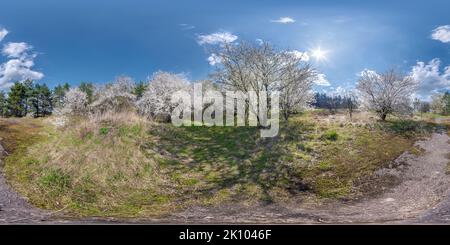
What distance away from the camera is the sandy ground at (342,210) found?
10.9 metres

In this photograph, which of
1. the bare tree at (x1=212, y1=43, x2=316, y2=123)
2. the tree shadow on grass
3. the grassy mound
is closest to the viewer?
the grassy mound

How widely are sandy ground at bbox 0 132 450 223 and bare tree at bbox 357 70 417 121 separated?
18474 millimetres

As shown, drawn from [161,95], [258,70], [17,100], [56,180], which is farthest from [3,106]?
[56,180]

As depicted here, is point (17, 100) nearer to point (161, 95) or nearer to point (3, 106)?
point (3, 106)

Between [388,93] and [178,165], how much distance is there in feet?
80.7

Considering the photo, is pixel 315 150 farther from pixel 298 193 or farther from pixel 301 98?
pixel 301 98

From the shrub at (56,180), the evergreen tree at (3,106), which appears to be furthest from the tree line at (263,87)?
the evergreen tree at (3,106)

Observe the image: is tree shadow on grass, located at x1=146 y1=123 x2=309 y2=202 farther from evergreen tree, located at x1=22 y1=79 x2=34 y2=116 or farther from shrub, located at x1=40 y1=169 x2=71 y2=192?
evergreen tree, located at x1=22 y1=79 x2=34 y2=116

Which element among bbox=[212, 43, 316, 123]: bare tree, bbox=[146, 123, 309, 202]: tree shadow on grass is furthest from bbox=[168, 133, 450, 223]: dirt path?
bbox=[212, 43, 316, 123]: bare tree

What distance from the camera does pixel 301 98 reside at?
110 ft

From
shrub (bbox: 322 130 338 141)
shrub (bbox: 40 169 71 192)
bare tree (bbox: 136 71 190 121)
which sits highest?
bare tree (bbox: 136 71 190 121)

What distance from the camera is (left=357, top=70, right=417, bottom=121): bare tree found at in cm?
3378

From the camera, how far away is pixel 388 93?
34406mm
